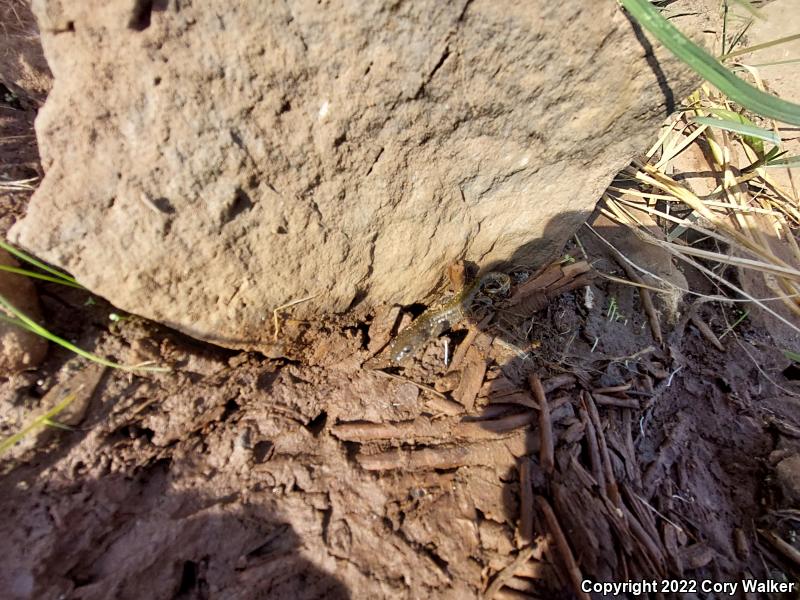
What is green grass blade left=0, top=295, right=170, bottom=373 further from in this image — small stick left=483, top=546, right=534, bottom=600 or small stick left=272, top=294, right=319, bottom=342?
small stick left=483, top=546, right=534, bottom=600

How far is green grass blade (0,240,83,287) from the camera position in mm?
1418

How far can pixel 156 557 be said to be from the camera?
4.74 feet

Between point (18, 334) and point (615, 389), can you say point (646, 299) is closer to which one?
point (615, 389)

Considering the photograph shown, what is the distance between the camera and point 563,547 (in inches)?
60.3

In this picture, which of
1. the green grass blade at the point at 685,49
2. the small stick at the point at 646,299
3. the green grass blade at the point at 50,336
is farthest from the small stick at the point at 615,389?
the green grass blade at the point at 50,336

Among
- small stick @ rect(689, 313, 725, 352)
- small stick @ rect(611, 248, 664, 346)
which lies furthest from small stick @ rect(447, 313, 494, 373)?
small stick @ rect(689, 313, 725, 352)

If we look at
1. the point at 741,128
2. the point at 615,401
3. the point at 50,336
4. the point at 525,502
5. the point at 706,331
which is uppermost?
the point at 741,128

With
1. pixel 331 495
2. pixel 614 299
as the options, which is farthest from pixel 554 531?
pixel 614 299

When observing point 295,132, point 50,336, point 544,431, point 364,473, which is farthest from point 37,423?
point 544,431

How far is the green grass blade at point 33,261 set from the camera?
1418 mm

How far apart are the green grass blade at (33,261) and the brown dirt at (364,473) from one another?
0.12 m

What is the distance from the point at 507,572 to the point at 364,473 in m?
0.64

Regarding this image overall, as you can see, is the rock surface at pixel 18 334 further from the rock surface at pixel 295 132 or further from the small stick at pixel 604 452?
the small stick at pixel 604 452

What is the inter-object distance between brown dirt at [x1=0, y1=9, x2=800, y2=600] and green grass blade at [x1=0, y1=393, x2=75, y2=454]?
1.2 inches
